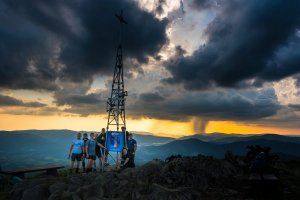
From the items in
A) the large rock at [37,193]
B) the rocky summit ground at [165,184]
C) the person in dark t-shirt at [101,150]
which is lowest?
the large rock at [37,193]

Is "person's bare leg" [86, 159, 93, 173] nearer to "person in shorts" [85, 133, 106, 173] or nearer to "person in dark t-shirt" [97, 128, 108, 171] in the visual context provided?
"person in shorts" [85, 133, 106, 173]

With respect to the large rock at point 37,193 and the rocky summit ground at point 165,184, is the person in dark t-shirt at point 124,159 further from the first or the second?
the large rock at point 37,193

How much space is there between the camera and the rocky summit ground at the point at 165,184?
582 inches

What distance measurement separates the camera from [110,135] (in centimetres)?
2391

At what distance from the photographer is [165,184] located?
53.4ft

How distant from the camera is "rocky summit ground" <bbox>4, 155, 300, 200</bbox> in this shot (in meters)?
14.8

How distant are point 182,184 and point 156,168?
262cm

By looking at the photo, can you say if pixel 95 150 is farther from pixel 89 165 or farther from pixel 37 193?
pixel 37 193

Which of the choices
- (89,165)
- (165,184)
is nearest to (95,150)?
(89,165)

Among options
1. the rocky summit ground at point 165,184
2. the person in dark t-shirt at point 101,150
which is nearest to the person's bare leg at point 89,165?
the person in dark t-shirt at point 101,150

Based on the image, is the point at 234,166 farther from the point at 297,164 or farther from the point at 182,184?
the point at 297,164

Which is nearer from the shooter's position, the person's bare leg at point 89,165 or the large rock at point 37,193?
the large rock at point 37,193

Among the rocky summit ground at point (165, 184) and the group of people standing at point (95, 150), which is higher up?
the group of people standing at point (95, 150)

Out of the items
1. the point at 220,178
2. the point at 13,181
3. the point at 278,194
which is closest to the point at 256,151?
the point at 220,178
